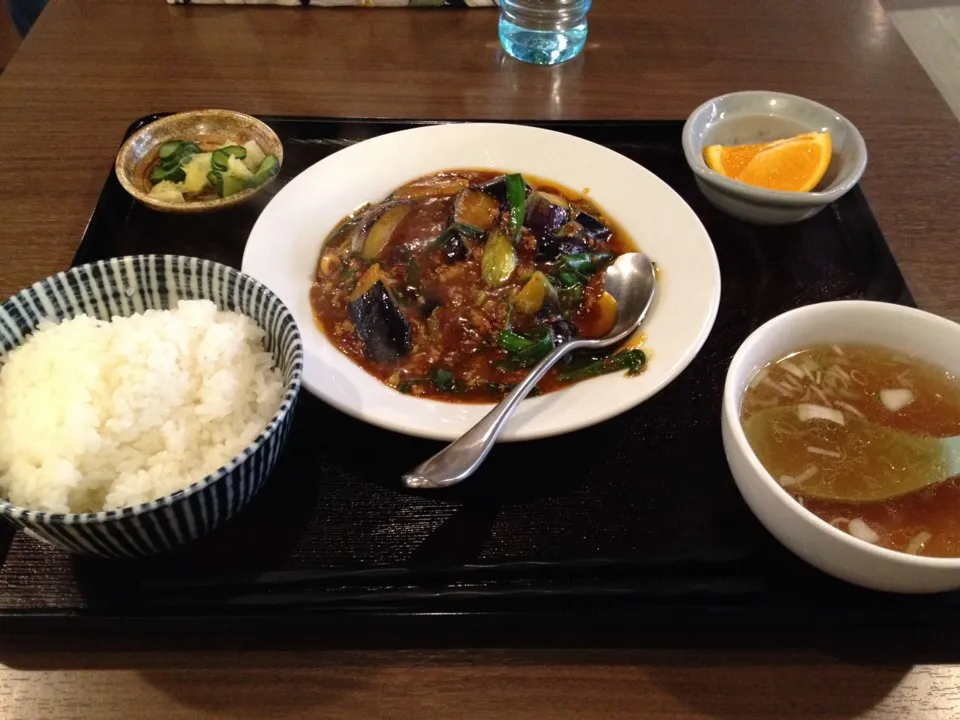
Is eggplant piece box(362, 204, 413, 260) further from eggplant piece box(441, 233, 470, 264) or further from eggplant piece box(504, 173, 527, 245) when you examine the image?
eggplant piece box(504, 173, 527, 245)

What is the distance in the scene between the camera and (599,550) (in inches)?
64.8

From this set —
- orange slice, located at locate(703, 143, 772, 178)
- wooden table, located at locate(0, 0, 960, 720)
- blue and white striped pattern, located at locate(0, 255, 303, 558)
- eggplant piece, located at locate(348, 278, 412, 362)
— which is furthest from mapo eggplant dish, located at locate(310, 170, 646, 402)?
wooden table, located at locate(0, 0, 960, 720)

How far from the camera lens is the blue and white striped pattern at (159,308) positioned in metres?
1.37

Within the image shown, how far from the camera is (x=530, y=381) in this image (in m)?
1.80

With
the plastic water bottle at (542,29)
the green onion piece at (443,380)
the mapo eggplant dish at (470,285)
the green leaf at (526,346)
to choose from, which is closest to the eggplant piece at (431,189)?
the mapo eggplant dish at (470,285)

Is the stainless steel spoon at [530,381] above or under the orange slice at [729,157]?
under

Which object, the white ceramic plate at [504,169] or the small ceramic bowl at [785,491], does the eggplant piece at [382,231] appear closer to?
the white ceramic plate at [504,169]

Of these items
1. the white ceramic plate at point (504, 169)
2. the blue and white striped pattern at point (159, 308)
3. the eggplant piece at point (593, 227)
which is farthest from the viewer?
the eggplant piece at point (593, 227)

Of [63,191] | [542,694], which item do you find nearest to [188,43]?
[63,191]

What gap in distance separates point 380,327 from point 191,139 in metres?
1.16

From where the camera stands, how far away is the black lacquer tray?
153 centimetres

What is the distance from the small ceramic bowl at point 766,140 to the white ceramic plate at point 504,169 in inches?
7.0

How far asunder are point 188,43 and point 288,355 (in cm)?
235

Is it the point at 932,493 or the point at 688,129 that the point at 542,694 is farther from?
the point at 688,129
